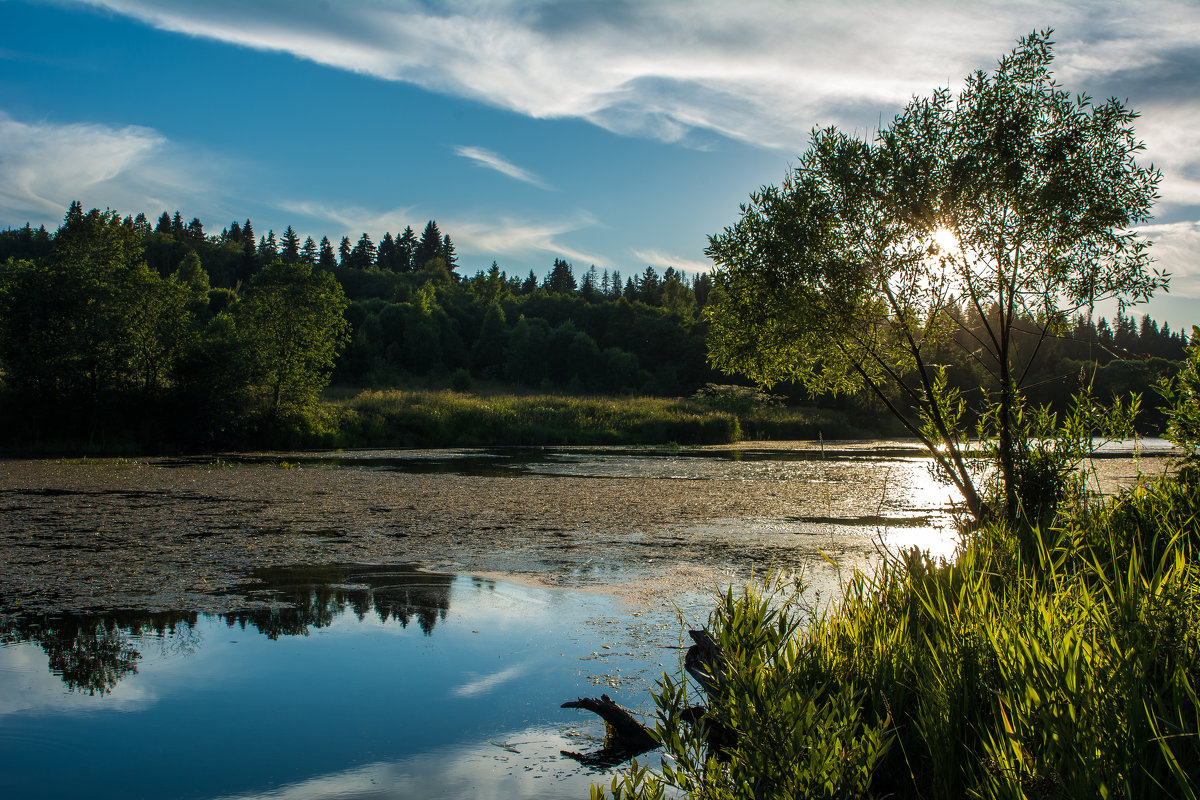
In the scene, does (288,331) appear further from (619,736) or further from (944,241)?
(619,736)

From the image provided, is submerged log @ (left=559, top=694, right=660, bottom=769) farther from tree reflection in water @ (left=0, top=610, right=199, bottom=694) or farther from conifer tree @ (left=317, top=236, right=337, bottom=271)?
conifer tree @ (left=317, top=236, right=337, bottom=271)

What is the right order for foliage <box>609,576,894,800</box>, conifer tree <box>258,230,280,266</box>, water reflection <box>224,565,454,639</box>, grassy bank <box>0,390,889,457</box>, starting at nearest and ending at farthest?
foliage <box>609,576,894,800</box> → water reflection <box>224,565,454,639</box> → grassy bank <box>0,390,889,457</box> → conifer tree <box>258,230,280,266</box>

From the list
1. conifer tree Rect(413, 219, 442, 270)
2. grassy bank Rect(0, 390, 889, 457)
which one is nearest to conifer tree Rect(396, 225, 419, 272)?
conifer tree Rect(413, 219, 442, 270)

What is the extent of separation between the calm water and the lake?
0.07 ft

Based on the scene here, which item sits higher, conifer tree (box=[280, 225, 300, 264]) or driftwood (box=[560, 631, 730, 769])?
conifer tree (box=[280, 225, 300, 264])

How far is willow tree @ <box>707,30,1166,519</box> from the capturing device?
36.7 feet

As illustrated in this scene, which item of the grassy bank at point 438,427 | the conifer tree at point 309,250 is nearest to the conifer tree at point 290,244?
the conifer tree at point 309,250

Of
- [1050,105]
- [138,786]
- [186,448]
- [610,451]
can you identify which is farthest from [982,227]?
[186,448]

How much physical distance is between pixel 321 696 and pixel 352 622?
197cm

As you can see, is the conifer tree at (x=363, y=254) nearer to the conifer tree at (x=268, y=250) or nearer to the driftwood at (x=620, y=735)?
the conifer tree at (x=268, y=250)

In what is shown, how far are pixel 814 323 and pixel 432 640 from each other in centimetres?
787

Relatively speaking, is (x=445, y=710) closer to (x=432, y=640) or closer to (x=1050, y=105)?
(x=432, y=640)

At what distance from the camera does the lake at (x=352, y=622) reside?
496 cm

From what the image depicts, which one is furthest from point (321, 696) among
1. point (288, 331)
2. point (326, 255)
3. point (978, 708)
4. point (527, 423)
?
point (326, 255)
